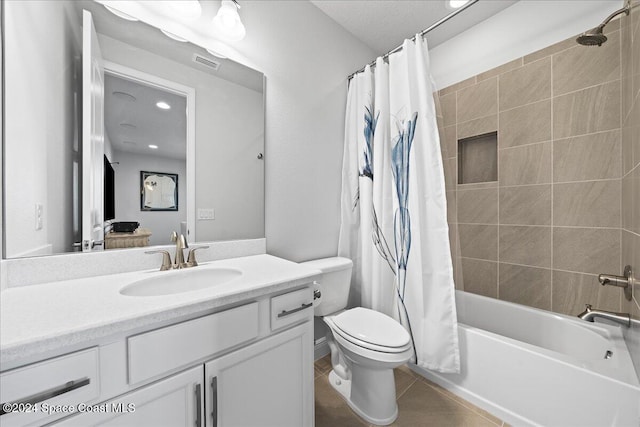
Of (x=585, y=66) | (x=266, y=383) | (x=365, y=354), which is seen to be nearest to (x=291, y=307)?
(x=266, y=383)

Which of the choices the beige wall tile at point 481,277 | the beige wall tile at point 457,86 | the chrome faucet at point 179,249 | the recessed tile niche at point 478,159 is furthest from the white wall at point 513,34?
the chrome faucet at point 179,249

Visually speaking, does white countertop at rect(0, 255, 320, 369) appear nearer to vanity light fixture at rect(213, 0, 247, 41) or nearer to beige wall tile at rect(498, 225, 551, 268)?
vanity light fixture at rect(213, 0, 247, 41)

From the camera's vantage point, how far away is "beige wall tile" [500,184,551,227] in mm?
1686

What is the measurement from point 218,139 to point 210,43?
1.69 feet

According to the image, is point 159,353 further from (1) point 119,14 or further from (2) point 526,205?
(2) point 526,205

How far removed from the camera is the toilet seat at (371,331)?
120 cm

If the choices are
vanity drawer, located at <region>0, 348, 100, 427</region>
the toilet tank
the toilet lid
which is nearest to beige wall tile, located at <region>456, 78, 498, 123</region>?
the toilet tank

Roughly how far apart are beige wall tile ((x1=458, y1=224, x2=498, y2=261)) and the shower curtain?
0.85 meters

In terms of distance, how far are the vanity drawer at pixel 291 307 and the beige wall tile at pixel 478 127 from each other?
1.90 metres

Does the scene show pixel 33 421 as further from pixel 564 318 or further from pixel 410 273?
pixel 564 318

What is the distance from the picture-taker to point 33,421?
1.73 feet

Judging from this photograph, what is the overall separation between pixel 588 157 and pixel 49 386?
8.38ft

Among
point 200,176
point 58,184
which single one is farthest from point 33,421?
point 200,176

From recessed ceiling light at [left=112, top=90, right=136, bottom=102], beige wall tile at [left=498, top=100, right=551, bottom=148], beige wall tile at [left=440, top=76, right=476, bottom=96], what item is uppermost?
beige wall tile at [left=440, top=76, right=476, bottom=96]
